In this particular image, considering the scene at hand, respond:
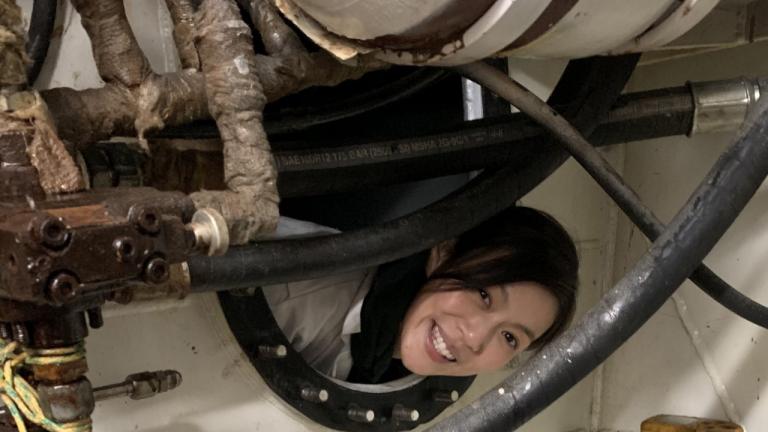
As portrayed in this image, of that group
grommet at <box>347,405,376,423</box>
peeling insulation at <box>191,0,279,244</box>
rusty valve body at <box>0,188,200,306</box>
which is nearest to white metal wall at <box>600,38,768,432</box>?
grommet at <box>347,405,376,423</box>

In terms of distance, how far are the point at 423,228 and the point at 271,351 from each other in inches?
9.2

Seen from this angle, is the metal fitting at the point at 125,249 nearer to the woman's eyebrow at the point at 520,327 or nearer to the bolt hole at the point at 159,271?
the bolt hole at the point at 159,271

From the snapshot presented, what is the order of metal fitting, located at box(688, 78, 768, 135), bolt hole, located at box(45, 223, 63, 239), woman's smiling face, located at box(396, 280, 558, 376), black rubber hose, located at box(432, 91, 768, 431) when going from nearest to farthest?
bolt hole, located at box(45, 223, 63, 239) < black rubber hose, located at box(432, 91, 768, 431) < metal fitting, located at box(688, 78, 768, 135) < woman's smiling face, located at box(396, 280, 558, 376)

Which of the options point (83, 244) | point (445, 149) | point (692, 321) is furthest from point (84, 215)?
point (692, 321)

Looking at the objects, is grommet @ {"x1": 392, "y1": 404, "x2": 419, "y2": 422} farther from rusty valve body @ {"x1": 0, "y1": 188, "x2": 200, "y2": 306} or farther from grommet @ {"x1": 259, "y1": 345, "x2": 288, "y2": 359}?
rusty valve body @ {"x1": 0, "y1": 188, "x2": 200, "y2": 306}

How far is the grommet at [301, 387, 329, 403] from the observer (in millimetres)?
854

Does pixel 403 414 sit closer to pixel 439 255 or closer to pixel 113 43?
pixel 439 255

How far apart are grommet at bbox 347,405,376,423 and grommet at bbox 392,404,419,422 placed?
0.12 ft

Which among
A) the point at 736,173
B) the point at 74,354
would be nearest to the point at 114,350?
the point at 74,354

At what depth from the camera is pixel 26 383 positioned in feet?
1.61

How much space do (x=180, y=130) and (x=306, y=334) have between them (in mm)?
327

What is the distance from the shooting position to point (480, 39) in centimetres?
49

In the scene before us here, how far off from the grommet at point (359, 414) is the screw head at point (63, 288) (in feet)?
1.80

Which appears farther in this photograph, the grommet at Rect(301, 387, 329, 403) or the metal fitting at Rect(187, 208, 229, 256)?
the grommet at Rect(301, 387, 329, 403)
